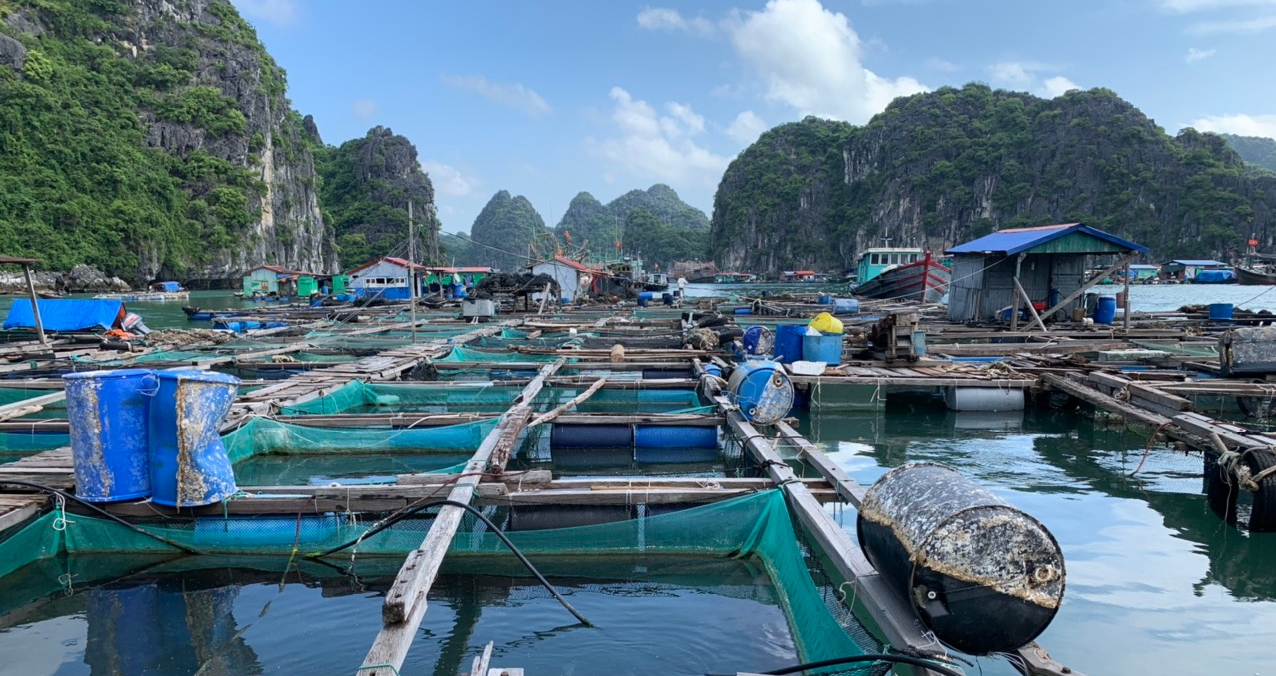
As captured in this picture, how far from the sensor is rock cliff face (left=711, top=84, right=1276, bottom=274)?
298ft

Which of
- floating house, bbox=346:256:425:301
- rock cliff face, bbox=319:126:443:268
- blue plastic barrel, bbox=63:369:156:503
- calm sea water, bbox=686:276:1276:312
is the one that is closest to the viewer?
blue plastic barrel, bbox=63:369:156:503

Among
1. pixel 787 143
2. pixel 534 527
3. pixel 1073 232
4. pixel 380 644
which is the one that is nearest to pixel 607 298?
pixel 1073 232

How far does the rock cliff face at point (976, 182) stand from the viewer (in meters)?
90.9

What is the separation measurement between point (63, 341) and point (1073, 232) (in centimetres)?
2775

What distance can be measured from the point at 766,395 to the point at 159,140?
299 feet

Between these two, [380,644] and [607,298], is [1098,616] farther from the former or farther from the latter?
[607,298]

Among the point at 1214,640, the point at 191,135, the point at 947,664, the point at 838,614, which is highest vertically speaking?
the point at 191,135

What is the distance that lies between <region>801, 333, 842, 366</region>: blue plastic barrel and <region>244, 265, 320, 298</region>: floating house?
49.2m

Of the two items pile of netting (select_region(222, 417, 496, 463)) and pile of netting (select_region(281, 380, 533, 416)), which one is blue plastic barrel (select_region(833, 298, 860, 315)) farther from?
pile of netting (select_region(222, 417, 496, 463))

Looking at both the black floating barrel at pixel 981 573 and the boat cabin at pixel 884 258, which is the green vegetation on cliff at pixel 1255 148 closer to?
the boat cabin at pixel 884 258

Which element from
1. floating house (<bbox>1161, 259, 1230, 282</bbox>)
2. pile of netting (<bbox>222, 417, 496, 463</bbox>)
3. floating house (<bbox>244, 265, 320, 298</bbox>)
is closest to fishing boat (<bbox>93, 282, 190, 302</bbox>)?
floating house (<bbox>244, 265, 320, 298</bbox>)

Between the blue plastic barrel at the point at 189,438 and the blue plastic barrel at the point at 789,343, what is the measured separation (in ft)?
32.8

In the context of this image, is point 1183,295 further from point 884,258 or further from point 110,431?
point 110,431

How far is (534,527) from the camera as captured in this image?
595 cm
